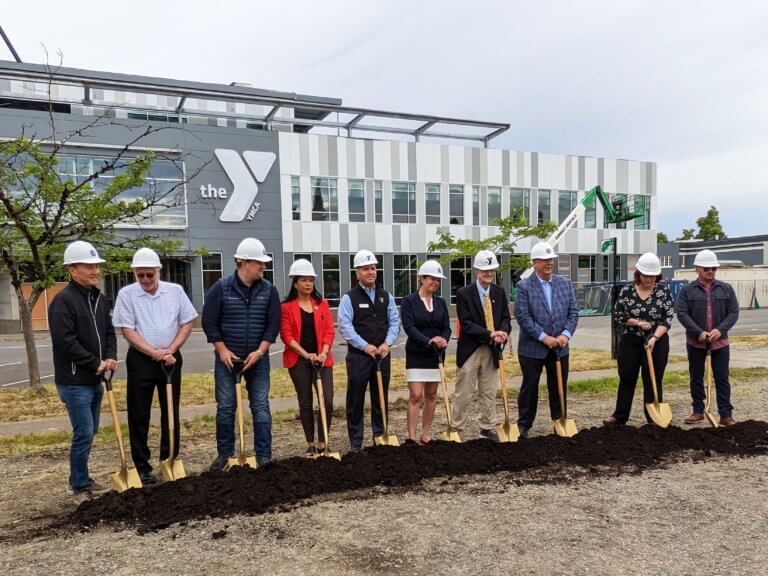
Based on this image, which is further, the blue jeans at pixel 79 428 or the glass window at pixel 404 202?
the glass window at pixel 404 202

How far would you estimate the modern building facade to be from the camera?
80.3ft

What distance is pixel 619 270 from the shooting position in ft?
109

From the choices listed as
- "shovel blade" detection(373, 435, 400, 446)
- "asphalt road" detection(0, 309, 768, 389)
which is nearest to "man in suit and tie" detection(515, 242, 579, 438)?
"shovel blade" detection(373, 435, 400, 446)

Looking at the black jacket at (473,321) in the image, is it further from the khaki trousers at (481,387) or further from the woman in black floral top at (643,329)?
the woman in black floral top at (643,329)

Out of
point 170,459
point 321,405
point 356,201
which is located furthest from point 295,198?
point 170,459

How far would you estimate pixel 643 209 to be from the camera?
33562 mm

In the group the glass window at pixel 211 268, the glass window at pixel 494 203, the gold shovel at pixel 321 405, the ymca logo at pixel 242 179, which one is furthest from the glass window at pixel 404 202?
the gold shovel at pixel 321 405

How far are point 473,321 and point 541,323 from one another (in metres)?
0.75

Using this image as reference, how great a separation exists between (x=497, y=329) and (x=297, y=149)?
22.5 metres

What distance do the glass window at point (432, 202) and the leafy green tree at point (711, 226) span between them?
1790 inches

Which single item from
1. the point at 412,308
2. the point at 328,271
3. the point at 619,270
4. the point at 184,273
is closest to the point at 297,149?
the point at 328,271

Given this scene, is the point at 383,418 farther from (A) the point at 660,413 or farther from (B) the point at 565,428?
(A) the point at 660,413

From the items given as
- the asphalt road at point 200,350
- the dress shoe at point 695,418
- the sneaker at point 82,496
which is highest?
the sneaker at point 82,496

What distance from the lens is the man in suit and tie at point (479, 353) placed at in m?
5.84
